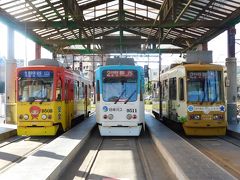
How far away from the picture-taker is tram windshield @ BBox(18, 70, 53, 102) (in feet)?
57.0

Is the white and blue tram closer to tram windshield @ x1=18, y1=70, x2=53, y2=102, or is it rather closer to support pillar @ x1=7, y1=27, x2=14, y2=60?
tram windshield @ x1=18, y1=70, x2=53, y2=102

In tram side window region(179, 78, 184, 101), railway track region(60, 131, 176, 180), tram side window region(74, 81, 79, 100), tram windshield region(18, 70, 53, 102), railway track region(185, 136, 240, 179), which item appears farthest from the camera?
tram side window region(74, 81, 79, 100)

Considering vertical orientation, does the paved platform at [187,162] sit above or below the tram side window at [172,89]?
below

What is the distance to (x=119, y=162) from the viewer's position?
11.9 meters

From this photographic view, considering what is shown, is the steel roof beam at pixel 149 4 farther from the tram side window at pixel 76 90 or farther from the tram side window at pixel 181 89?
the tram side window at pixel 181 89

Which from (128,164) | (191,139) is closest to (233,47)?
(191,139)

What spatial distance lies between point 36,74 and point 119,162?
23.0 feet

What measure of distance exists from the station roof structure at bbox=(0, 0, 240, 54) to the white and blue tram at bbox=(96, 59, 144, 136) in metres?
4.71

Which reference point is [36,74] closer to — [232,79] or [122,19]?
[122,19]

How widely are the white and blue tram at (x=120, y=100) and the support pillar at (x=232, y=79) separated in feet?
24.6

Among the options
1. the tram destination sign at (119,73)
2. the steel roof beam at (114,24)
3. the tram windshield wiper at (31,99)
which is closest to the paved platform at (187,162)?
the tram destination sign at (119,73)

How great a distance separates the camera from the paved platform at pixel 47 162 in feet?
28.6

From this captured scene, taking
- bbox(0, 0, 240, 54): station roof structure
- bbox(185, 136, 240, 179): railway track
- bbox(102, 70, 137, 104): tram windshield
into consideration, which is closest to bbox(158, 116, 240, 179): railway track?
bbox(185, 136, 240, 179): railway track

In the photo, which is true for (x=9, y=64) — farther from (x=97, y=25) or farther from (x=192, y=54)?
→ (x=192, y=54)
